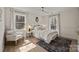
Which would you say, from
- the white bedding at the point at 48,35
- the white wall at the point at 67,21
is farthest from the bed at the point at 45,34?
the white wall at the point at 67,21

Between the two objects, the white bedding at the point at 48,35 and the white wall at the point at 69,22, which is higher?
the white wall at the point at 69,22

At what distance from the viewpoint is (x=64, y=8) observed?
205cm

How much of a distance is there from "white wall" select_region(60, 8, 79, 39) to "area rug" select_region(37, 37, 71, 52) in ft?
0.36

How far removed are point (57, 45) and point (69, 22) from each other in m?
0.44

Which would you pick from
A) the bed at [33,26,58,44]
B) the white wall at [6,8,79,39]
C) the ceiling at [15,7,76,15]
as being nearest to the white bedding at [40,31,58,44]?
the bed at [33,26,58,44]

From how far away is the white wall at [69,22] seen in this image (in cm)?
203

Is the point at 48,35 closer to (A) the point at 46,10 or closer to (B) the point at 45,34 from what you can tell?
(B) the point at 45,34

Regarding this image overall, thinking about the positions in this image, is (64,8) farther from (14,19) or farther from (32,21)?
(14,19)

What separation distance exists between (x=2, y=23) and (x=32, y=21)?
19.6 inches

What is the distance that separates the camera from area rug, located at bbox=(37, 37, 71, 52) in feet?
6.77

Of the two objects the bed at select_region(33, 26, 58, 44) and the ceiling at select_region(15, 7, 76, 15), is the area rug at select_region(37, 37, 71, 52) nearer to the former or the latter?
the bed at select_region(33, 26, 58, 44)

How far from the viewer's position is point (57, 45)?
2084 mm

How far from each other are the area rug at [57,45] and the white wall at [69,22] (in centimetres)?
11

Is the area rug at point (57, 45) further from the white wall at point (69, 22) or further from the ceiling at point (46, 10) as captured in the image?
the ceiling at point (46, 10)
